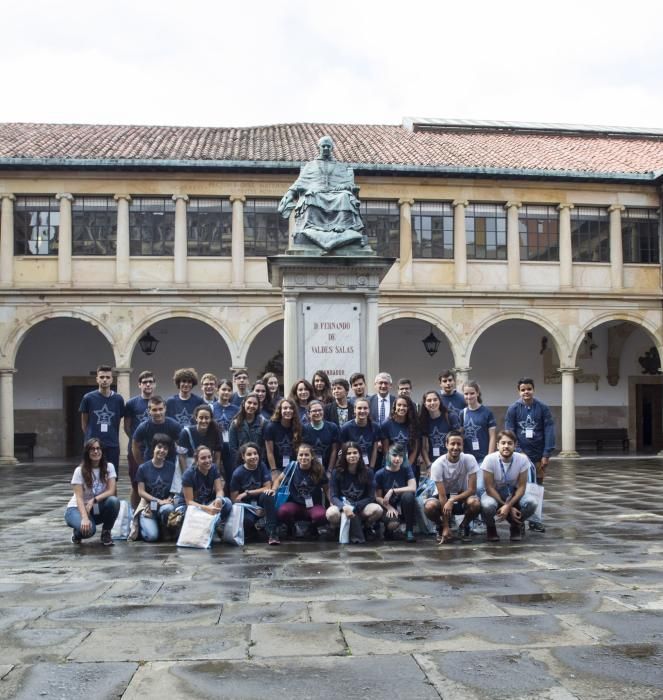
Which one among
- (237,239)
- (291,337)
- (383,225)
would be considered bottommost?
(291,337)

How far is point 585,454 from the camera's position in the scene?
79.8 ft

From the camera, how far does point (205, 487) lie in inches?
303

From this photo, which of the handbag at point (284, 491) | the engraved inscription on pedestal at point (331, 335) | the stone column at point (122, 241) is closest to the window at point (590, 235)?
the stone column at point (122, 241)

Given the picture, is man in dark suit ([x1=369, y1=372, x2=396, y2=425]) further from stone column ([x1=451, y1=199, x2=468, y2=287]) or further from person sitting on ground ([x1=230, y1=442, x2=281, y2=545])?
stone column ([x1=451, y1=199, x2=468, y2=287])

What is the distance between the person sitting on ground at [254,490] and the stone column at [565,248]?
1796 cm

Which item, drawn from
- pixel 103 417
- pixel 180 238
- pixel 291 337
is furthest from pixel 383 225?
pixel 103 417

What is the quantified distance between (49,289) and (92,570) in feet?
57.8

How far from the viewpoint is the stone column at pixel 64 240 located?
22766 mm

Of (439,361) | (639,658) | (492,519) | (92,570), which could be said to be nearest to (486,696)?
(639,658)

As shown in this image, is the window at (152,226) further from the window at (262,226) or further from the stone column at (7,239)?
the stone column at (7,239)

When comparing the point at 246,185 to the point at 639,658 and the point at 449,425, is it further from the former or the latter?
the point at 639,658

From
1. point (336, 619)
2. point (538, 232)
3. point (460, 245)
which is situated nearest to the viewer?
point (336, 619)

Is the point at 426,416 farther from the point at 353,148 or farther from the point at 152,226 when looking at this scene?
the point at 353,148

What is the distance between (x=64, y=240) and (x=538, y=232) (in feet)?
41.6
